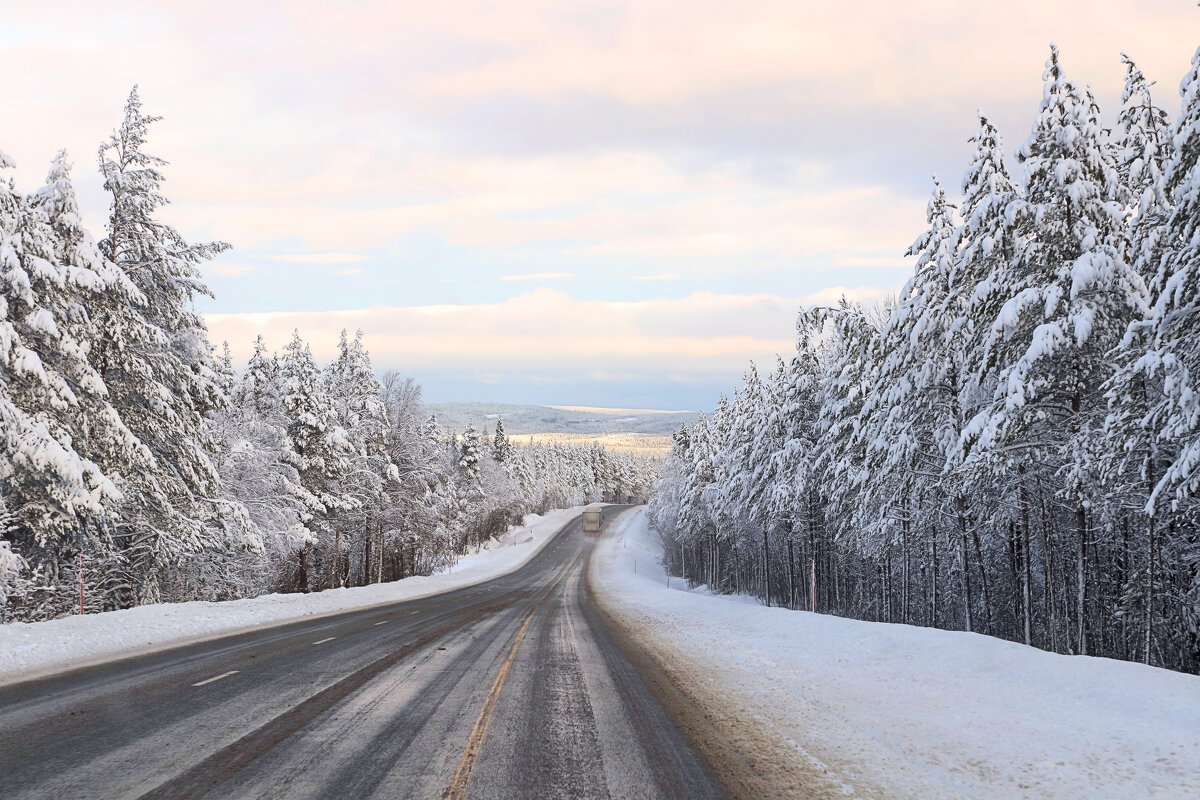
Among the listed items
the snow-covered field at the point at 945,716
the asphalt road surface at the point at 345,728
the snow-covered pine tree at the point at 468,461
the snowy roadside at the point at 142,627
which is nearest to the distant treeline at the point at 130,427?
the snowy roadside at the point at 142,627

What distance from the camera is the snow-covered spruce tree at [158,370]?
20094 millimetres

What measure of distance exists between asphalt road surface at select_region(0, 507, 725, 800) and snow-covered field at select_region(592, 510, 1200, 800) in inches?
51.4

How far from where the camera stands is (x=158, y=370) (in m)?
21.0

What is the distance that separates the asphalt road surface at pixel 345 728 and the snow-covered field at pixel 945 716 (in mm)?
1307

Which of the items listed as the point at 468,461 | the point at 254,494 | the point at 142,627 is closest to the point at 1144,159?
the point at 142,627

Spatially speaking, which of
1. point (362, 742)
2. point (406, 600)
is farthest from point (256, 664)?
point (406, 600)

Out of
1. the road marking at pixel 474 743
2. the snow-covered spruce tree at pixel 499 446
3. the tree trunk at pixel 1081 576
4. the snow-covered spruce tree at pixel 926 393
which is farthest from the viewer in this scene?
the snow-covered spruce tree at pixel 499 446

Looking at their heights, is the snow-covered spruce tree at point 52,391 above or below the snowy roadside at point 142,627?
above

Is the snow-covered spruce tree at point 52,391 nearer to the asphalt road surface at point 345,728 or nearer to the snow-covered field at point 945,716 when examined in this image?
the asphalt road surface at point 345,728

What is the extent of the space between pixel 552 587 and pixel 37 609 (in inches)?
1042

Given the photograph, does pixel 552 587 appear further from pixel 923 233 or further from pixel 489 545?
pixel 489 545

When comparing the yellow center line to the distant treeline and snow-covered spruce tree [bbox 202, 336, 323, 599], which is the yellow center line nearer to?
the distant treeline

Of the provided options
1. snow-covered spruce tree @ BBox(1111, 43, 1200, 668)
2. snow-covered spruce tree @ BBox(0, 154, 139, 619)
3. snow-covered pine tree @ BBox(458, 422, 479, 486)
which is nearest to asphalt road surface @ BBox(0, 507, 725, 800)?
snow-covered spruce tree @ BBox(0, 154, 139, 619)

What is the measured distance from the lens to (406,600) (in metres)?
31.3
